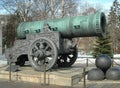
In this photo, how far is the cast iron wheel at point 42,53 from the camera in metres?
15.5

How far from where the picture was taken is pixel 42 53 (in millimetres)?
15727

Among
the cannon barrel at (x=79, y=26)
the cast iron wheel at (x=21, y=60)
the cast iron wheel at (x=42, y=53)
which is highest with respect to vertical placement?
the cannon barrel at (x=79, y=26)

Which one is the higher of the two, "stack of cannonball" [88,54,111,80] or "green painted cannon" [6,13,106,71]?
"green painted cannon" [6,13,106,71]

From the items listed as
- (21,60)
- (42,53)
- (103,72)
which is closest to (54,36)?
(42,53)

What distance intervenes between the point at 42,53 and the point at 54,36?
98 centimetres

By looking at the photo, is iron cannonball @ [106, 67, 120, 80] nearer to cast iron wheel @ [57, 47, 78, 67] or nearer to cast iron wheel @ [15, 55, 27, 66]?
cast iron wheel @ [57, 47, 78, 67]

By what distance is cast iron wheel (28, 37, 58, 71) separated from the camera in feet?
50.7

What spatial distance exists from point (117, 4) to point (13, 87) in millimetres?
73013

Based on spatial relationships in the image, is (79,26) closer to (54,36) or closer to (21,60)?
(54,36)

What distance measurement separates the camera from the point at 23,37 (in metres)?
17.9

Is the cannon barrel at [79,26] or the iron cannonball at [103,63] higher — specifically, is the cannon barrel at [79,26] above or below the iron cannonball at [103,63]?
above

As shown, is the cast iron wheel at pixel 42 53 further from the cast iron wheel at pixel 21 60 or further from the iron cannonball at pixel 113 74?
the iron cannonball at pixel 113 74

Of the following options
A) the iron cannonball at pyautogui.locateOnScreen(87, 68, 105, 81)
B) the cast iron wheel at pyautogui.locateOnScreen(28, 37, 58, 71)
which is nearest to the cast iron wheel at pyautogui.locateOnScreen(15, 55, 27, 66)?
the cast iron wheel at pyautogui.locateOnScreen(28, 37, 58, 71)

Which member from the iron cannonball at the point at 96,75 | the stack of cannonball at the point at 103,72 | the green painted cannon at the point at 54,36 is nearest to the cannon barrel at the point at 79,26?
the green painted cannon at the point at 54,36
